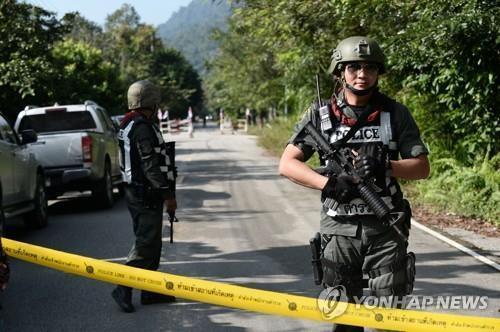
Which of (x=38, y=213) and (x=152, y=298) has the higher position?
(x=38, y=213)

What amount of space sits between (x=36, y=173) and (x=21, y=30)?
7.15 m

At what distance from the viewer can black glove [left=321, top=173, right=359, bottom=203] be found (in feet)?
12.1

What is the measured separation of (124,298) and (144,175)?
1.03 meters

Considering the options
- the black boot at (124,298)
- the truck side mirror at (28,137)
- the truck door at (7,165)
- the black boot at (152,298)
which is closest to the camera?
the black boot at (124,298)

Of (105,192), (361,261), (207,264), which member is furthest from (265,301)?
(105,192)

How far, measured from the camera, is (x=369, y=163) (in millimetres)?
3625

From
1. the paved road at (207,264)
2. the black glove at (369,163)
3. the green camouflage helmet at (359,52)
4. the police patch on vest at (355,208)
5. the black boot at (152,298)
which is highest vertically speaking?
the green camouflage helmet at (359,52)

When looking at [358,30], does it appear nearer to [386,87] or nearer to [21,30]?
[386,87]

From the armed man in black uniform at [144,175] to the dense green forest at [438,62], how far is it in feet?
18.0

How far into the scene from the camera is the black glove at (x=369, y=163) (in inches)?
143

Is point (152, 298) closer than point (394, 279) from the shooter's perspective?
No

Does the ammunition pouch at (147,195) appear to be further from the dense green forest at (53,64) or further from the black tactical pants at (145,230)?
the dense green forest at (53,64)

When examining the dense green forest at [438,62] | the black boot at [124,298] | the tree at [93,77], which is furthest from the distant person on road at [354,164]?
the tree at [93,77]

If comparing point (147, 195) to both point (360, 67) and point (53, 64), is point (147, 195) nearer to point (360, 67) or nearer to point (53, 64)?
point (360, 67)
